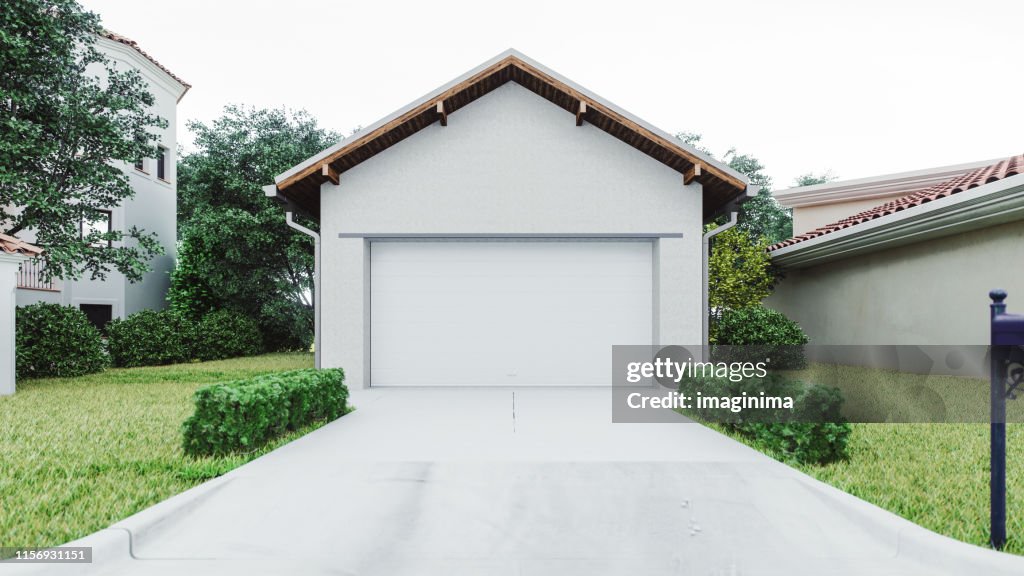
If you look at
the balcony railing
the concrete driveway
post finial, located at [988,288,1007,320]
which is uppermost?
the balcony railing

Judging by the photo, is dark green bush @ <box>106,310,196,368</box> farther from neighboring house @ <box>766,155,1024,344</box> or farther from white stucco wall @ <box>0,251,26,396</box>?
neighboring house @ <box>766,155,1024,344</box>

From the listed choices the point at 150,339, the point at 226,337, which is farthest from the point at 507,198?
the point at 226,337

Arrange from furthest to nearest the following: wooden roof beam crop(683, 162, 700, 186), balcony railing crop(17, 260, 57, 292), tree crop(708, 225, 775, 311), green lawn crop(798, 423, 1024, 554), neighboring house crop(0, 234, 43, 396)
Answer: tree crop(708, 225, 775, 311)
balcony railing crop(17, 260, 57, 292)
neighboring house crop(0, 234, 43, 396)
wooden roof beam crop(683, 162, 700, 186)
green lawn crop(798, 423, 1024, 554)

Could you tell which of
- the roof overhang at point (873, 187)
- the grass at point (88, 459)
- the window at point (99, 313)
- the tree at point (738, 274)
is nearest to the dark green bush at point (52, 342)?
the grass at point (88, 459)

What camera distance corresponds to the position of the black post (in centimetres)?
321

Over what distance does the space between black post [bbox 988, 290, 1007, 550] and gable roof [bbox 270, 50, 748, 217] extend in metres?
6.77

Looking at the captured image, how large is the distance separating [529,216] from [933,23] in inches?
531

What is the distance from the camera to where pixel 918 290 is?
10875mm

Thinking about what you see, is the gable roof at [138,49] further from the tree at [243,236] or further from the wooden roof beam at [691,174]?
the wooden roof beam at [691,174]

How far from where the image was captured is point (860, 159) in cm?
4219

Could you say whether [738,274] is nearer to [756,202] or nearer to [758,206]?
[756,202]

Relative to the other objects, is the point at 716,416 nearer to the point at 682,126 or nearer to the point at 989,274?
the point at 989,274

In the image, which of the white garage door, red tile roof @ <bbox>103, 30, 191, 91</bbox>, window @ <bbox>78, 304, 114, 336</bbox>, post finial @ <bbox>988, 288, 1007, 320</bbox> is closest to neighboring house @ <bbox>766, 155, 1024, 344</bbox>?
the white garage door

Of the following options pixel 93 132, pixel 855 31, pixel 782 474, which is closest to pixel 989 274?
pixel 782 474
